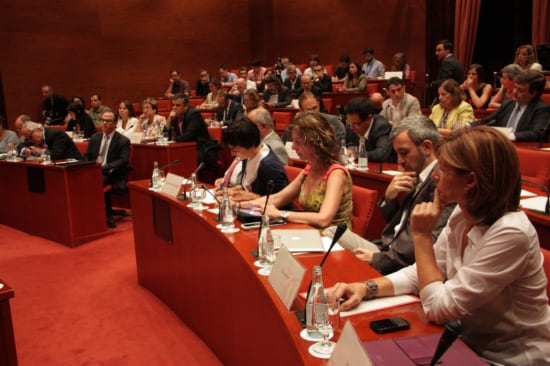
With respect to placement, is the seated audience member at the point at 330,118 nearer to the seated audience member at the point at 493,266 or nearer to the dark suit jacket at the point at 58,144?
the dark suit jacket at the point at 58,144

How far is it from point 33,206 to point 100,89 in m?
7.31

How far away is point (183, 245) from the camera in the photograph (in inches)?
122

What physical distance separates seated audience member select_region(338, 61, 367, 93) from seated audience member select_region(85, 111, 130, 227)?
16.0 ft

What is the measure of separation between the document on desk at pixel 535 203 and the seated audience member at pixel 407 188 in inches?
26.0

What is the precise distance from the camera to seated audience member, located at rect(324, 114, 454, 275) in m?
2.14

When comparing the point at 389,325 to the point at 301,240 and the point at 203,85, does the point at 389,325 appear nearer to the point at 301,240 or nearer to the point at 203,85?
the point at 301,240

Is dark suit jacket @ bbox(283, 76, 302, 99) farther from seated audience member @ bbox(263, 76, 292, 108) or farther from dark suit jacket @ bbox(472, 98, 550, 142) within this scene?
dark suit jacket @ bbox(472, 98, 550, 142)

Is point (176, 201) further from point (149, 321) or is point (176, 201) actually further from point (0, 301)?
point (0, 301)

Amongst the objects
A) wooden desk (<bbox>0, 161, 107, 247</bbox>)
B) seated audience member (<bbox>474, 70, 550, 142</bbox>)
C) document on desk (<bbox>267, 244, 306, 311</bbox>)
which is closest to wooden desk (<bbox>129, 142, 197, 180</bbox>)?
wooden desk (<bbox>0, 161, 107, 247</bbox>)

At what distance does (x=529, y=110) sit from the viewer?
4.59 m

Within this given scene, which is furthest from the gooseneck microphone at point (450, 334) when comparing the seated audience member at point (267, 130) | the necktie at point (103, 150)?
the necktie at point (103, 150)

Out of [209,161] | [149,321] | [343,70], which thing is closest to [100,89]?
[343,70]

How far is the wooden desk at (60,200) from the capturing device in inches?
197

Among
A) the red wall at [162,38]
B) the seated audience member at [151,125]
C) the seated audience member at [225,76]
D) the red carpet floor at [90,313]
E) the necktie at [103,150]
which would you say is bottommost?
the red carpet floor at [90,313]
